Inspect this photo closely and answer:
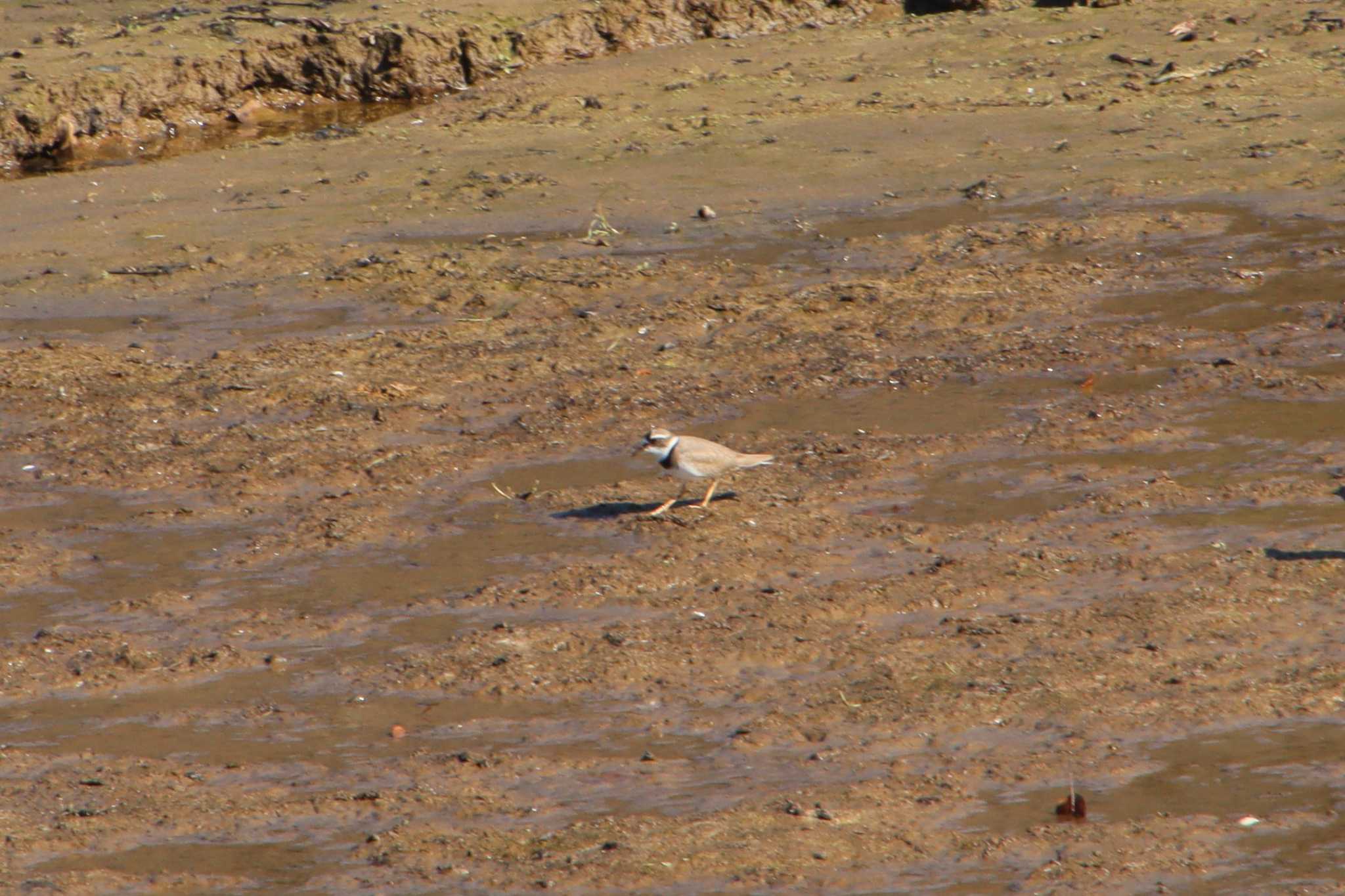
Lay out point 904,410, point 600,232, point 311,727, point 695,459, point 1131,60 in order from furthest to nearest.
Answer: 1. point 1131,60
2. point 600,232
3. point 904,410
4. point 695,459
5. point 311,727

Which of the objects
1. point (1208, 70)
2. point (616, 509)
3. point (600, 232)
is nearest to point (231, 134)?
point (600, 232)

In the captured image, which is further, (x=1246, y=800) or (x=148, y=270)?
(x=148, y=270)

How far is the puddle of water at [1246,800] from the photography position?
473 centimetres

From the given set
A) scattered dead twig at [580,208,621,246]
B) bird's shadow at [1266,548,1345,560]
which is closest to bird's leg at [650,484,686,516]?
bird's shadow at [1266,548,1345,560]

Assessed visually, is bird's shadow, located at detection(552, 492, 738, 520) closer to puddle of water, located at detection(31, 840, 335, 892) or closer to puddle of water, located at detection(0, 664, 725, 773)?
puddle of water, located at detection(0, 664, 725, 773)

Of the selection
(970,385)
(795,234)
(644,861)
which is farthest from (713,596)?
(795,234)

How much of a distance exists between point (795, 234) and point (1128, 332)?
2.69 meters

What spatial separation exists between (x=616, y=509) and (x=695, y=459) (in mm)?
572

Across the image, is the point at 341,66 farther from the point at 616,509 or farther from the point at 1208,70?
the point at 616,509

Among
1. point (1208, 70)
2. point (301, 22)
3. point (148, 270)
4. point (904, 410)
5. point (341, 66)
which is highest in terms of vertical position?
point (301, 22)

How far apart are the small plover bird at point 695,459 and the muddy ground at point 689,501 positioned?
0.53ft

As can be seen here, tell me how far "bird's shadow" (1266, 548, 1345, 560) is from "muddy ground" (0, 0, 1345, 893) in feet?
0.15

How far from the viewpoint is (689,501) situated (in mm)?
7629

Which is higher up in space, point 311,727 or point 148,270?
point 148,270
